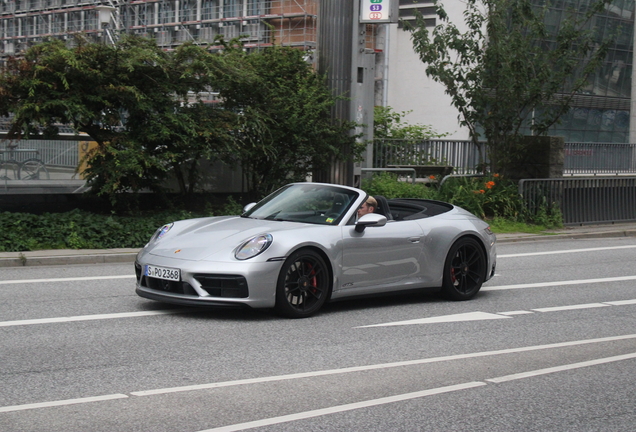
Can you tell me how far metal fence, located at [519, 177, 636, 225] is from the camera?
2000cm

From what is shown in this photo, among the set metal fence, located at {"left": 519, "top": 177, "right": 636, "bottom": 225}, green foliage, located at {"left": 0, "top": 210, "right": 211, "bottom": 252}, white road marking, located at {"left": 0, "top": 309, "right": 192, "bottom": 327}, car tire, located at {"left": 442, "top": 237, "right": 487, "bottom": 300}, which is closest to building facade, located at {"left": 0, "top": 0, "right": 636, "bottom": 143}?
metal fence, located at {"left": 519, "top": 177, "right": 636, "bottom": 225}

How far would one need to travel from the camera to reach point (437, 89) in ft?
185

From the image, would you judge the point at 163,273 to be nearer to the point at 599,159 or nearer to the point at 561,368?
the point at 561,368

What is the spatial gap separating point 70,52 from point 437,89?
44.8 m

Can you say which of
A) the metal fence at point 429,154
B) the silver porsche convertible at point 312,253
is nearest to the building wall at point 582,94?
the metal fence at point 429,154

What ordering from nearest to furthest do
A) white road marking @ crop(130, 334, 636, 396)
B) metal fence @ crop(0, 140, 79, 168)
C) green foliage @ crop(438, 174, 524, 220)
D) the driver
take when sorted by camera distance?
white road marking @ crop(130, 334, 636, 396) < the driver < metal fence @ crop(0, 140, 79, 168) < green foliage @ crop(438, 174, 524, 220)

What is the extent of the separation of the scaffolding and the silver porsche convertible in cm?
4531

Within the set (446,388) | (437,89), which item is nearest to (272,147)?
(446,388)

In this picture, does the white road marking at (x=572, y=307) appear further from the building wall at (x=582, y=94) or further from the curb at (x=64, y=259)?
the building wall at (x=582, y=94)

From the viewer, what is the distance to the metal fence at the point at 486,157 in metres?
22.6

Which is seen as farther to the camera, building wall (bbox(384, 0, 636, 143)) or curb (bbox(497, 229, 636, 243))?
building wall (bbox(384, 0, 636, 143))

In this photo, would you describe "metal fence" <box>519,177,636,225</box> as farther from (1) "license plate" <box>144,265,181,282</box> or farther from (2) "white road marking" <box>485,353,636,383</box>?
(1) "license plate" <box>144,265,181,282</box>

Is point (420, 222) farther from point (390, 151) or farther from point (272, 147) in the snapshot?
point (390, 151)

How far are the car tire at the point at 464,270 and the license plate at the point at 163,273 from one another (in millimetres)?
3266
